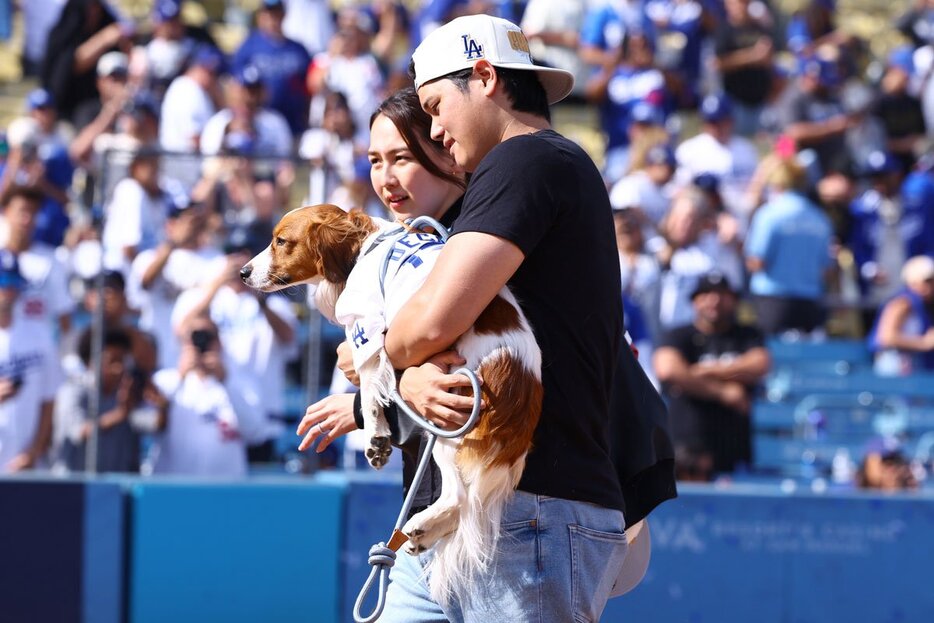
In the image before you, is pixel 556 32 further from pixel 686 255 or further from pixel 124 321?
pixel 124 321

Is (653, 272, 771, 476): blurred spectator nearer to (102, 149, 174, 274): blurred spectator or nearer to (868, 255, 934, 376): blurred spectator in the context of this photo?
(868, 255, 934, 376): blurred spectator

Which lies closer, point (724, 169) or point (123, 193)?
point (123, 193)

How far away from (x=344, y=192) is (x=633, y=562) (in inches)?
192

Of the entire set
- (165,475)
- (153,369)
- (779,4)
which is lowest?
(165,475)

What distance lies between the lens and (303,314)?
7648mm

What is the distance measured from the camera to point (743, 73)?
13.0m

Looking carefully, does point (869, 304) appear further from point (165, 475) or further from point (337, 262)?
point (337, 262)

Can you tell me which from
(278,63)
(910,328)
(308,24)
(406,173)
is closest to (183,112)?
(278,63)

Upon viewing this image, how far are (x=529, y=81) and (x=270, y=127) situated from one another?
281 inches

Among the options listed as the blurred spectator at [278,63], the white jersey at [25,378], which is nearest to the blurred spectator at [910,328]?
the blurred spectator at [278,63]

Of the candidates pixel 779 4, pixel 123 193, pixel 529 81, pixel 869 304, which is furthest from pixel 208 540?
pixel 779 4

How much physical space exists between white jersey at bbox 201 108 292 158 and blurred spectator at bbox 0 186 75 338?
1395 mm

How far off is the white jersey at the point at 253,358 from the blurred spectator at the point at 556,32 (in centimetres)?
563

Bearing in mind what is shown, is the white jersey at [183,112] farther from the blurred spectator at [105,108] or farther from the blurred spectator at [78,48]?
the blurred spectator at [78,48]
